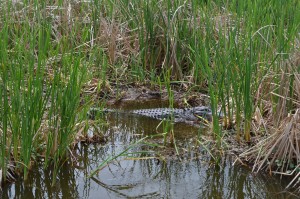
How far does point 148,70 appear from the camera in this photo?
5406mm

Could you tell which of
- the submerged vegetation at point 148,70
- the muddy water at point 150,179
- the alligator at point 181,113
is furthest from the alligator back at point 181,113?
the muddy water at point 150,179

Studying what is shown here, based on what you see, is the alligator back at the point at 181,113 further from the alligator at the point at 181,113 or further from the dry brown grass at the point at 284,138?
the dry brown grass at the point at 284,138

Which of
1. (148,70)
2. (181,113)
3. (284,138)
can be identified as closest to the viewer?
(284,138)

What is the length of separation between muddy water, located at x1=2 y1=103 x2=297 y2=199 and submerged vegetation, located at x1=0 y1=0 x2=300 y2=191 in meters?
0.10

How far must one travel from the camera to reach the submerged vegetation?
3.04m

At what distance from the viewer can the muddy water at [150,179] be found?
2967mm

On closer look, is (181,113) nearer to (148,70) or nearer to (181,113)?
(181,113)

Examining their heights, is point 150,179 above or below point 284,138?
below

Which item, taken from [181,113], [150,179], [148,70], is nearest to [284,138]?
[150,179]

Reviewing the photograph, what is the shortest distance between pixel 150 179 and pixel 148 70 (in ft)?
A: 7.82

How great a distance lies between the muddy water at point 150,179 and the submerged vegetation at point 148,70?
10 centimetres

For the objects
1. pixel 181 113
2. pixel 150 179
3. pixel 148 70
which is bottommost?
pixel 150 179

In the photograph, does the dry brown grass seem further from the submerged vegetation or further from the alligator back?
the alligator back

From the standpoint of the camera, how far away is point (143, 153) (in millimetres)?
3512
